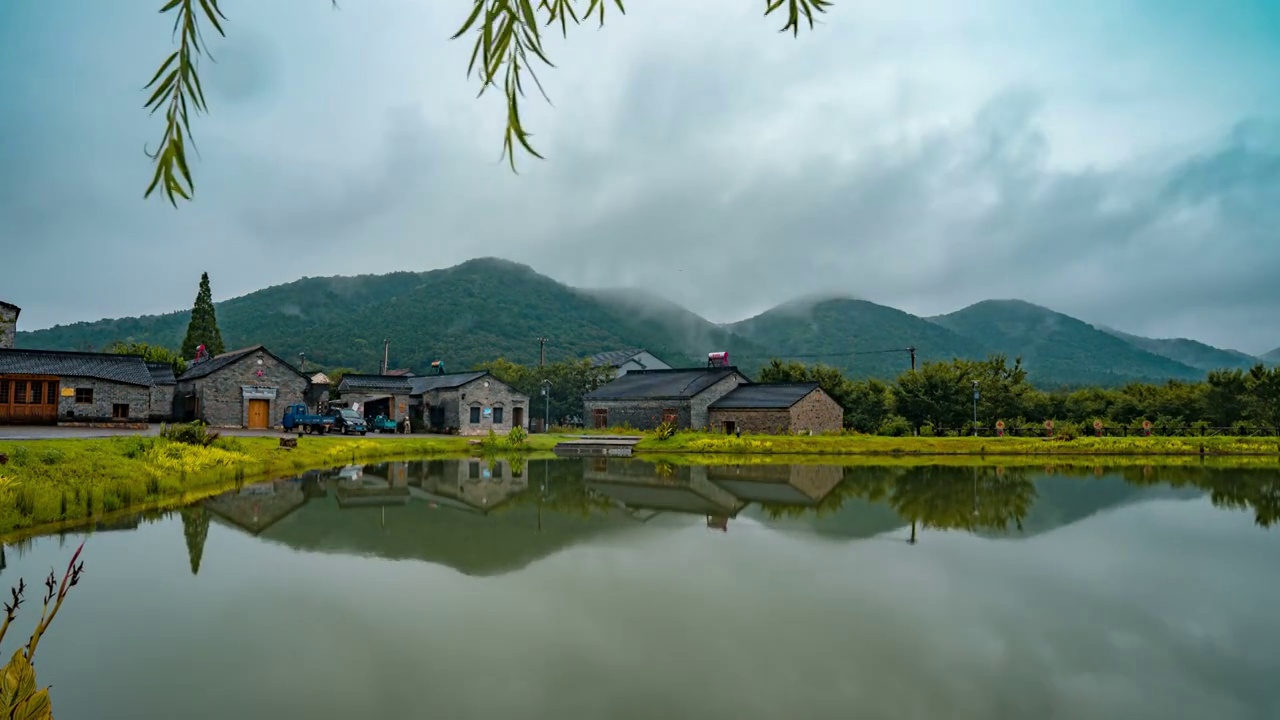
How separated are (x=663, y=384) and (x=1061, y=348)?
139659mm

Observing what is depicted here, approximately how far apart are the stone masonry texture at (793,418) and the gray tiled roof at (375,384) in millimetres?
18731

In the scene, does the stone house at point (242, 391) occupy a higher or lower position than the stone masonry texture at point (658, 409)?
higher

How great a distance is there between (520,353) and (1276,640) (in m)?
88.8

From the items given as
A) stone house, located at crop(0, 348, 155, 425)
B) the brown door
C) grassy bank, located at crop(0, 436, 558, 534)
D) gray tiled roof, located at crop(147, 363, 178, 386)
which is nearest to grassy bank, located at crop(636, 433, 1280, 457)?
grassy bank, located at crop(0, 436, 558, 534)

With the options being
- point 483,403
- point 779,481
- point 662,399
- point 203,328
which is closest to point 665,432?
point 662,399

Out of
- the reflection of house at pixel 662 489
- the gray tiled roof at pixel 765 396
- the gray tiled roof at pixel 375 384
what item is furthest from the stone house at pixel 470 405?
the reflection of house at pixel 662 489

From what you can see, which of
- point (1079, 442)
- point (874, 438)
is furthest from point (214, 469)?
point (1079, 442)

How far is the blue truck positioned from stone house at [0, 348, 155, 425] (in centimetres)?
586

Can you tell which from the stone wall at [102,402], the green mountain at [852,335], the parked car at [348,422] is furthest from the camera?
the green mountain at [852,335]

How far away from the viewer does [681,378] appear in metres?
44.7

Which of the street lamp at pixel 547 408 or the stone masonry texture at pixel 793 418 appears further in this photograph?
the street lamp at pixel 547 408

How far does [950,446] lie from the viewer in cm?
3438

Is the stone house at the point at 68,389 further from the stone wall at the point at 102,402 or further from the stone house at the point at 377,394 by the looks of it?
the stone house at the point at 377,394

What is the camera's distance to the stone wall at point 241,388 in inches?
1331
